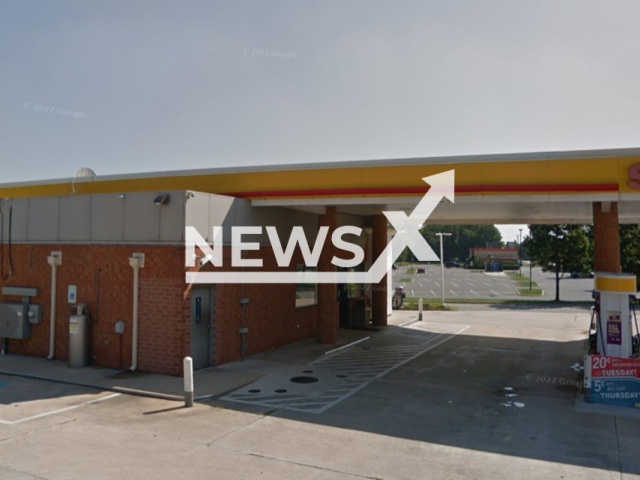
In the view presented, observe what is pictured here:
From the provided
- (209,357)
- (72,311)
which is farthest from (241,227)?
(72,311)

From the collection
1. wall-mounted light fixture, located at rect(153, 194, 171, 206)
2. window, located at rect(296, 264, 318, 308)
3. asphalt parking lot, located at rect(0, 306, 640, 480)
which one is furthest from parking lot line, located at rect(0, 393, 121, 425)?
window, located at rect(296, 264, 318, 308)

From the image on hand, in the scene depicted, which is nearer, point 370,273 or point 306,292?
point 306,292

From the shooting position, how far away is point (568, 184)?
41.0 feet

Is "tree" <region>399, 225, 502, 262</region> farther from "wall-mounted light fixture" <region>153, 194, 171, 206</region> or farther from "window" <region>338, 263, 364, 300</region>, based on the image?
"wall-mounted light fixture" <region>153, 194, 171, 206</region>

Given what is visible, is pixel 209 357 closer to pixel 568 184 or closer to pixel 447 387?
pixel 447 387

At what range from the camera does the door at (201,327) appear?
42.5 feet

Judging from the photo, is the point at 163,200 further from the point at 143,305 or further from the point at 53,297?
the point at 53,297

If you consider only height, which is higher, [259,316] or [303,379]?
[259,316]

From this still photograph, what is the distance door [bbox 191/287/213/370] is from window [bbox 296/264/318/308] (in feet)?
15.0

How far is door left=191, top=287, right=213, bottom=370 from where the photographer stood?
12.9 metres

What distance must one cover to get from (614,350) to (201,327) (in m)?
9.94

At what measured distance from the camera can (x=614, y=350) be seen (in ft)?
38.8

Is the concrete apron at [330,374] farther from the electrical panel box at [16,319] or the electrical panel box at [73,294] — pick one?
the electrical panel box at [16,319]

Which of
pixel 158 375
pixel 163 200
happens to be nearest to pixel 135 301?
pixel 158 375
